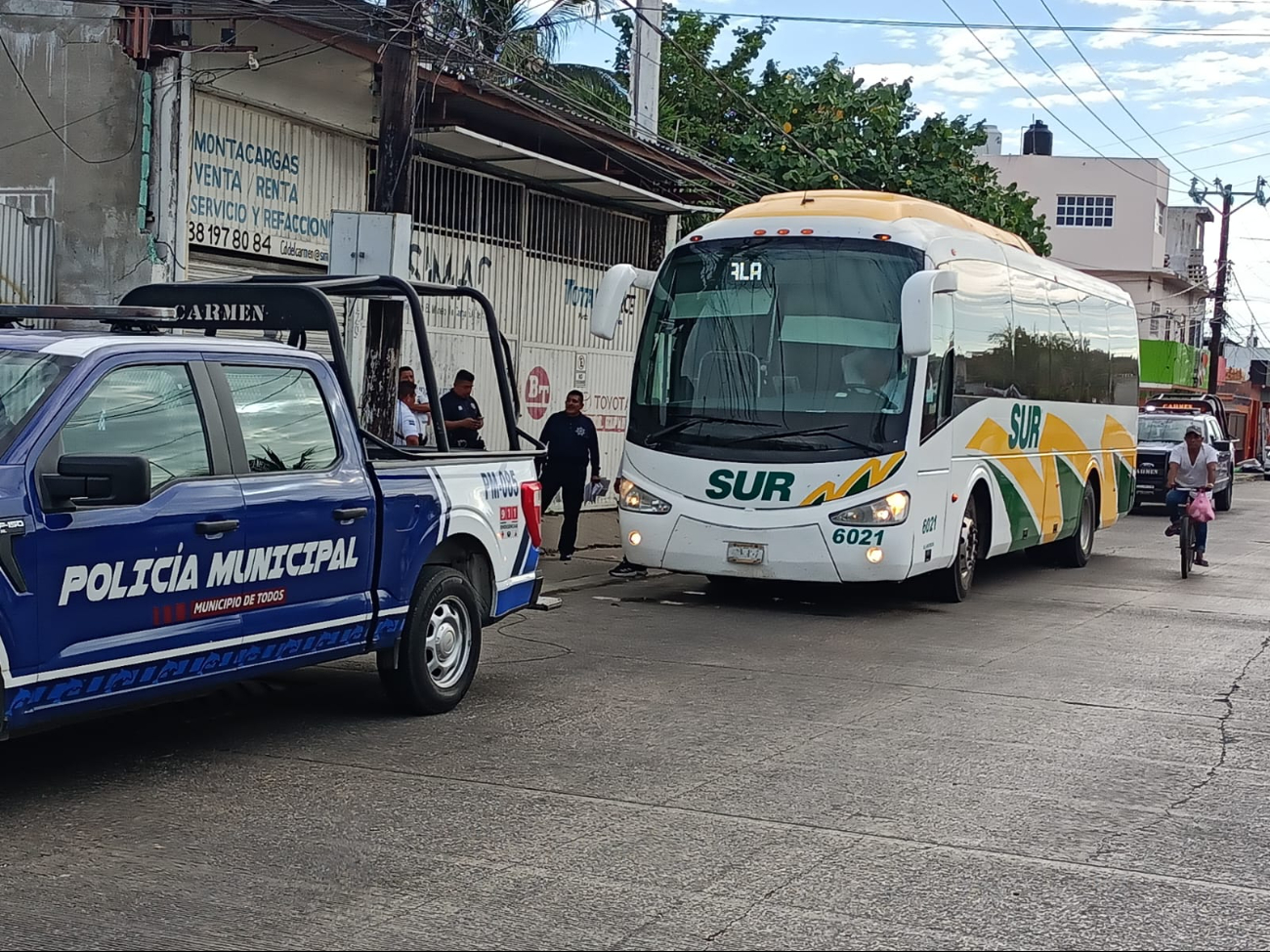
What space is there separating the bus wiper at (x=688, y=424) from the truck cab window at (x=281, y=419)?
5.99 meters

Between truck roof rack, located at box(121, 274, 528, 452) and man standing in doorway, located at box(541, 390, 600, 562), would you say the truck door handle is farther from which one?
man standing in doorway, located at box(541, 390, 600, 562)

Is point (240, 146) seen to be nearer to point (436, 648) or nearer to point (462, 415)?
point (462, 415)

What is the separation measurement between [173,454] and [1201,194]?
2187 inches

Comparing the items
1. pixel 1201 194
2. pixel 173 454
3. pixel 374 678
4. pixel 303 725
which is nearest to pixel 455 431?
pixel 374 678

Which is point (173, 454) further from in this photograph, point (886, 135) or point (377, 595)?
point (886, 135)

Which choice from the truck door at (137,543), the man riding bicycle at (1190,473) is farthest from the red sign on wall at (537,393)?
the truck door at (137,543)

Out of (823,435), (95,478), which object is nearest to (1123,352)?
(823,435)

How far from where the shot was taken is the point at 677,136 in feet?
92.6

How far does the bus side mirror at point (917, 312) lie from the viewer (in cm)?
1252

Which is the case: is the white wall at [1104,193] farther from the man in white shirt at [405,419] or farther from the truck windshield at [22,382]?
the truck windshield at [22,382]

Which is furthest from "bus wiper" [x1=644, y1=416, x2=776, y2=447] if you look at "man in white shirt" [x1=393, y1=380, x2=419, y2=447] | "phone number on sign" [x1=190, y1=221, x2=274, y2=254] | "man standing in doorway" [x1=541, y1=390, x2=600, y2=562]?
"phone number on sign" [x1=190, y1=221, x2=274, y2=254]

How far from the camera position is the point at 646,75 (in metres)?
21.7

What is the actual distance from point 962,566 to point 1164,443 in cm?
1842

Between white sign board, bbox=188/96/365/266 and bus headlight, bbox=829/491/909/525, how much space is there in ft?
18.3
